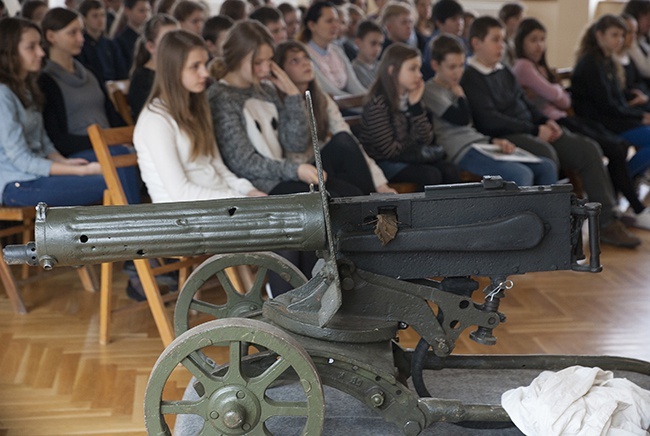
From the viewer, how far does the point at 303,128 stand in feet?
14.9

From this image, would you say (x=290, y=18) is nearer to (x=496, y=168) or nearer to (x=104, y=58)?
(x=104, y=58)

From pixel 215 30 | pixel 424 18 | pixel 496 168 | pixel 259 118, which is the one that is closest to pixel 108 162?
pixel 259 118

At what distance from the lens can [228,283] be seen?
3.12m

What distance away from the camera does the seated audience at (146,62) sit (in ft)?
17.0

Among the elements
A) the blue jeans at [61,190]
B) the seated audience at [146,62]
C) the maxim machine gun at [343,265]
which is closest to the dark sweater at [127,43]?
the seated audience at [146,62]

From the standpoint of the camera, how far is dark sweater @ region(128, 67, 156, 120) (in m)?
5.16

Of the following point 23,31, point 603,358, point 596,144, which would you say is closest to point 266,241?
point 603,358

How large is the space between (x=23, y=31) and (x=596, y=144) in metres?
3.45

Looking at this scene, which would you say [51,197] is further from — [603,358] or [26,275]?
[603,358]

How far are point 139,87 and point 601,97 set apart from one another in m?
3.15

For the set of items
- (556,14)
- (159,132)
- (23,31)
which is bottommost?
(556,14)

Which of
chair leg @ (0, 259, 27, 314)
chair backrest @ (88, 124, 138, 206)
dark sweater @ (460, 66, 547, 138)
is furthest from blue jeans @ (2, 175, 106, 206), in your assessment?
dark sweater @ (460, 66, 547, 138)

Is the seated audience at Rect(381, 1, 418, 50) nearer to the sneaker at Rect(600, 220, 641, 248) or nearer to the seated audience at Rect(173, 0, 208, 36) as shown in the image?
the seated audience at Rect(173, 0, 208, 36)

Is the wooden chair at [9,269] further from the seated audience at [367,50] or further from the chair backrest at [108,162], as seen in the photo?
the seated audience at [367,50]
